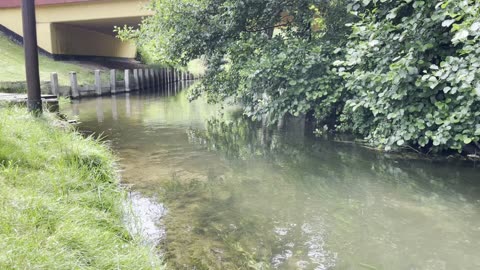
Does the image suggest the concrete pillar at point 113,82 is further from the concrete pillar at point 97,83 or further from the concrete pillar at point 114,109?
the concrete pillar at point 114,109

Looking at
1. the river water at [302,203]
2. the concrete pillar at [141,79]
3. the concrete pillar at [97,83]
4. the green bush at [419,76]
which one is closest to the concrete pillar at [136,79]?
the concrete pillar at [141,79]

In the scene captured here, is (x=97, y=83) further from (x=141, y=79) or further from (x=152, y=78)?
(x=152, y=78)

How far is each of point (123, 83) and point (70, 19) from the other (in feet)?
12.2

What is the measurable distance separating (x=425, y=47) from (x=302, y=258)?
331 centimetres

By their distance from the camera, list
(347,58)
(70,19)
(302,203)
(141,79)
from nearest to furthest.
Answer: (302,203)
(347,58)
(70,19)
(141,79)

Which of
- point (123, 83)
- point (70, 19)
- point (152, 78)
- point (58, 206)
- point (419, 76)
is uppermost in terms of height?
point (70, 19)

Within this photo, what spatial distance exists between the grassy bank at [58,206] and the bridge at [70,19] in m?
13.0

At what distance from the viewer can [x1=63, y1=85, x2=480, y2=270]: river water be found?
3215 millimetres

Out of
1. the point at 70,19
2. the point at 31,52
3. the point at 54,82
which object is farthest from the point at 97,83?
the point at 31,52

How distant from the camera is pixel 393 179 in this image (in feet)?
17.2

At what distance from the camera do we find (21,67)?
1605 centimetres

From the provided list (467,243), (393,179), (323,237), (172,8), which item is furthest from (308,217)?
(172,8)

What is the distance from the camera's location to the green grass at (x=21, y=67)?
1472cm

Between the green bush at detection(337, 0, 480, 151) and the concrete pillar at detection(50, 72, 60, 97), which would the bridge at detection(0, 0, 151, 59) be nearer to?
the concrete pillar at detection(50, 72, 60, 97)
